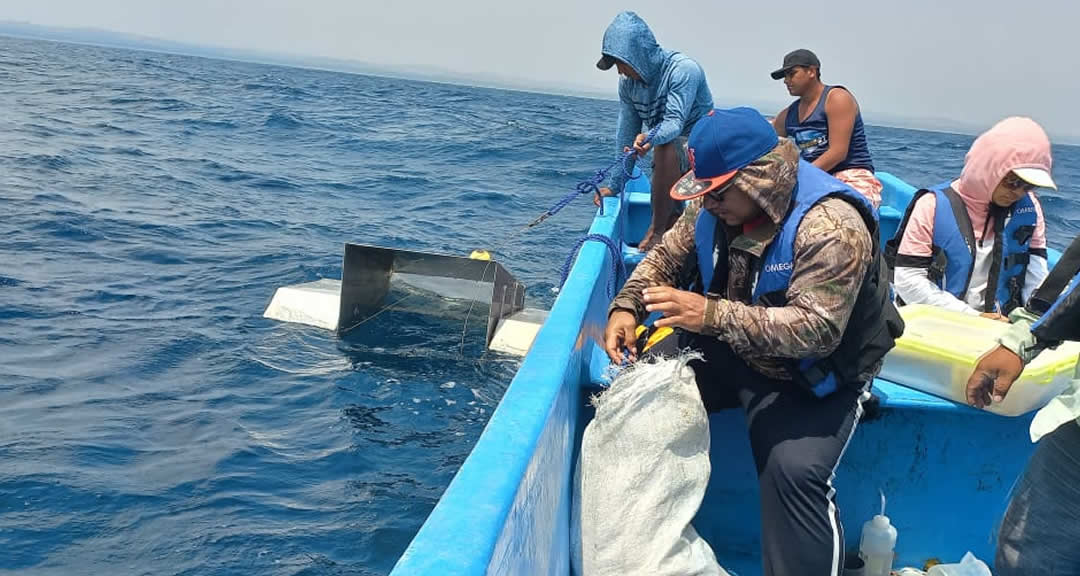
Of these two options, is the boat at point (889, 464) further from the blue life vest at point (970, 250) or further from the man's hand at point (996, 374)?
the blue life vest at point (970, 250)

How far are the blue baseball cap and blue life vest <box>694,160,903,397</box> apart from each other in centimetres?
19

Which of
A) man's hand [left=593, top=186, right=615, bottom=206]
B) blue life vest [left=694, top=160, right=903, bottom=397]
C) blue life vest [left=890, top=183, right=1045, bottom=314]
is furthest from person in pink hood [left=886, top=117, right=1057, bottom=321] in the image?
man's hand [left=593, top=186, right=615, bottom=206]

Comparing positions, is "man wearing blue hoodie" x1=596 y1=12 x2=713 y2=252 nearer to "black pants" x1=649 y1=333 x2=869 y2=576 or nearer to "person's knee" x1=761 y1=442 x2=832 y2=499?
"black pants" x1=649 y1=333 x2=869 y2=576

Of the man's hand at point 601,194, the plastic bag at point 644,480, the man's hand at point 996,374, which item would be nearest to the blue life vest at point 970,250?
the man's hand at point 996,374

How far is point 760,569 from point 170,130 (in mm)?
21603

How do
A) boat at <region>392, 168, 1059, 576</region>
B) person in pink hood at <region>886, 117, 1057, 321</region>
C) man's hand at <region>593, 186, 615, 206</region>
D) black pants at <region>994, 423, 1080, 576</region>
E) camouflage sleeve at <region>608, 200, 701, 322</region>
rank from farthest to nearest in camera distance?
1. man's hand at <region>593, 186, 615, 206</region>
2. person in pink hood at <region>886, 117, 1057, 321</region>
3. boat at <region>392, 168, 1059, 576</region>
4. camouflage sleeve at <region>608, 200, 701, 322</region>
5. black pants at <region>994, 423, 1080, 576</region>

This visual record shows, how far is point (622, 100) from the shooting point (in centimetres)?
568

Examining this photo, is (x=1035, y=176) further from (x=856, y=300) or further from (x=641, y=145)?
(x=641, y=145)

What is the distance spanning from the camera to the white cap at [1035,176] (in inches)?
126

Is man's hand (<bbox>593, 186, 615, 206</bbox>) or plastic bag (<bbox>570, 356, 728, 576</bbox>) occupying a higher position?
man's hand (<bbox>593, 186, 615, 206</bbox>)

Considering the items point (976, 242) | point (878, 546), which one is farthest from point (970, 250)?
point (878, 546)

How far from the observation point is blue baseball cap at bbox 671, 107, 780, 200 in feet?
7.88

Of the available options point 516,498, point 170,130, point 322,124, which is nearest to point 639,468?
point 516,498

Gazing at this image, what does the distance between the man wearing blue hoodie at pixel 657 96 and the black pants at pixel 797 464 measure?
2.73 meters
